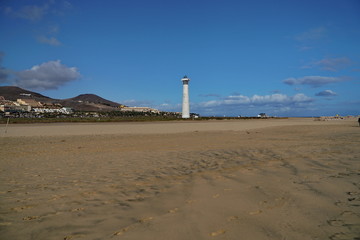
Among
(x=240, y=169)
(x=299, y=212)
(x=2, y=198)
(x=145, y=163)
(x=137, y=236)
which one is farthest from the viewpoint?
(x=145, y=163)

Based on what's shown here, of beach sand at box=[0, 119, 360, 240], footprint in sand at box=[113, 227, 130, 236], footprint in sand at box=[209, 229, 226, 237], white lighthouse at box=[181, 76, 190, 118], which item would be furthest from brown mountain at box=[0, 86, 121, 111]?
footprint in sand at box=[209, 229, 226, 237]

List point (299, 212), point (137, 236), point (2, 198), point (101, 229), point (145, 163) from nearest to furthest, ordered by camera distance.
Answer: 1. point (137, 236)
2. point (101, 229)
3. point (299, 212)
4. point (2, 198)
5. point (145, 163)

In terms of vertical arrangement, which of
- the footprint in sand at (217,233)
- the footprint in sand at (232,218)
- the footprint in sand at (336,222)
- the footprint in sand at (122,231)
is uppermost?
the footprint in sand at (336,222)

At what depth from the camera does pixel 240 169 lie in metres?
5.66

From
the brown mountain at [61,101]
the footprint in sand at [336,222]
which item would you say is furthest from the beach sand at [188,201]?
the brown mountain at [61,101]

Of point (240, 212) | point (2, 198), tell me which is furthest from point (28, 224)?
point (240, 212)

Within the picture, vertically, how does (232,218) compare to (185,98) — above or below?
below

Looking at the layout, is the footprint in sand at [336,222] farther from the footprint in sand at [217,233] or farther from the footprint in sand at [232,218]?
the footprint in sand at [217,233]

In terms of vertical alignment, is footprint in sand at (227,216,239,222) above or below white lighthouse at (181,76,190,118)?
below

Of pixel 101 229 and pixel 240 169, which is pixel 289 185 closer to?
pixel 240 169

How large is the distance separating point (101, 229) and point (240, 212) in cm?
178

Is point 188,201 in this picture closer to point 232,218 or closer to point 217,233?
point 232,218

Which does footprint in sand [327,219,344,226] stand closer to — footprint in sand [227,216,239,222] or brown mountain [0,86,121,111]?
footprint in sand [227,216,239,222]

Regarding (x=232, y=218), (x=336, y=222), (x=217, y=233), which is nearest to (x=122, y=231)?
(x=217, y=233)
